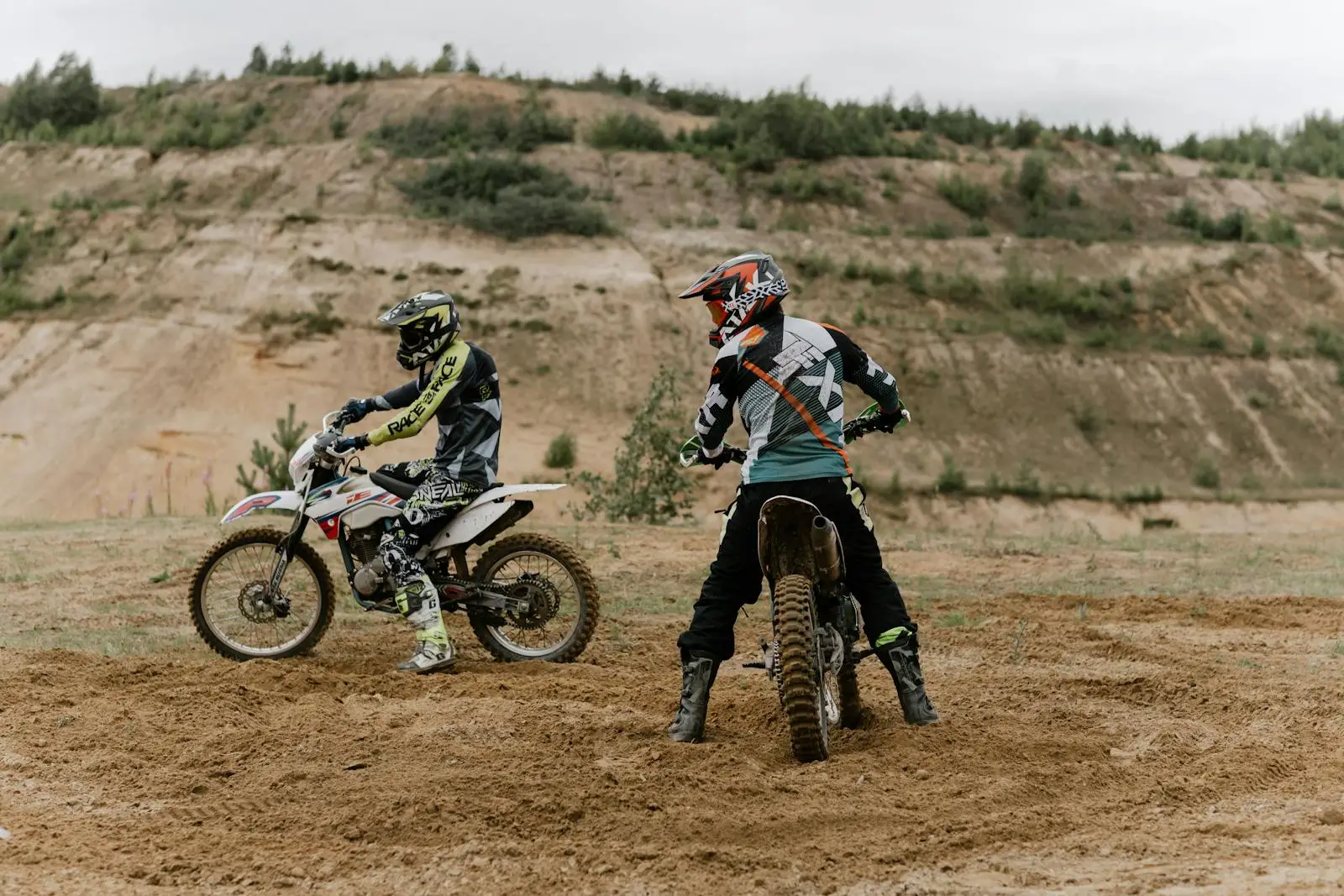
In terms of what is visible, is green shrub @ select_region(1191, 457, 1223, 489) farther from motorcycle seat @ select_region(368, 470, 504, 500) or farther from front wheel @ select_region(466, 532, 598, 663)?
motorcycle seat @ select_region(368, 470, 504, 500)

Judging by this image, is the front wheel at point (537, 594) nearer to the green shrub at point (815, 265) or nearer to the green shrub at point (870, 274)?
the green shrub at point (815, 265)

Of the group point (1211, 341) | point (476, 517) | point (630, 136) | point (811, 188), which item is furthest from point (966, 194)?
point (476, 517)

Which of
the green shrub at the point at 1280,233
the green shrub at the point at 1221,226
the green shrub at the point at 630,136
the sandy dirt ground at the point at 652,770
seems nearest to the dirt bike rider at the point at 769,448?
the sandy dirt ground at the point at 652,770

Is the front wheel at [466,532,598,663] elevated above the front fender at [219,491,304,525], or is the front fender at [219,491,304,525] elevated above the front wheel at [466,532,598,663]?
the front fender at [219,491,304,525]

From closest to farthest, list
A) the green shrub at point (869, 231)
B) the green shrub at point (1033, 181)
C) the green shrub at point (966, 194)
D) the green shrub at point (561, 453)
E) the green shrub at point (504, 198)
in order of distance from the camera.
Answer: the green shrub at point (561, 453)
the green shrub at point (504, 198)
the green shrub at point (869, 231)
the green shrub at point (966, 194)
the green shrub at point (1033, 181)

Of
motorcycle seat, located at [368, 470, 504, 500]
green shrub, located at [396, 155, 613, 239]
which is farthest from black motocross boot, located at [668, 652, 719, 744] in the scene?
green shrub, located at [396, 155, 613, 239]

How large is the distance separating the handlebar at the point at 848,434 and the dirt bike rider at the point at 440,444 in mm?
2100

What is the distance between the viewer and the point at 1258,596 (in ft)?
39.0


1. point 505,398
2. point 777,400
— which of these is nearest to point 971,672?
point 777,400

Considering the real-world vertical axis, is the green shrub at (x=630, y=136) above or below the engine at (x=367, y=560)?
above

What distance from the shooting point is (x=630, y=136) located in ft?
122

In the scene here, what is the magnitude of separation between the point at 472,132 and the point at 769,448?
104 feet

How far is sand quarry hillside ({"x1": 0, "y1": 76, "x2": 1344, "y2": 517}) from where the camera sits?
93.8 ft

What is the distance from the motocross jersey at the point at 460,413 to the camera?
27.1 feet
